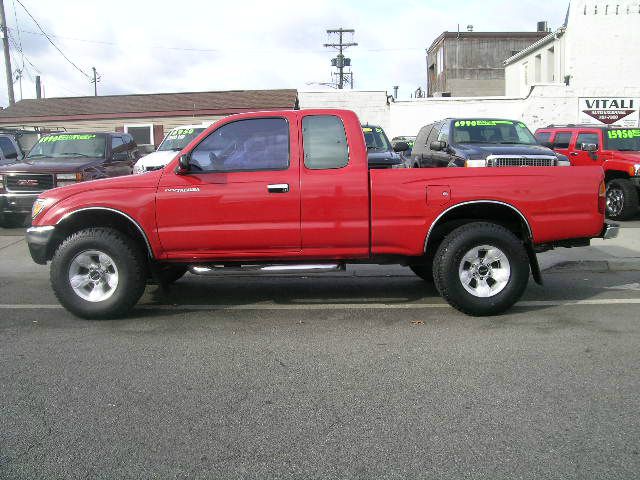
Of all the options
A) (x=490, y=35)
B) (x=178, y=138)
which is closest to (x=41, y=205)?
(x=178, y=138)

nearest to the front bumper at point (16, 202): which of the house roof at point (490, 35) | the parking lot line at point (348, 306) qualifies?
the parking lot line at point (348, 306)

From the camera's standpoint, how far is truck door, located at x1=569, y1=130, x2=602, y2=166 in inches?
511

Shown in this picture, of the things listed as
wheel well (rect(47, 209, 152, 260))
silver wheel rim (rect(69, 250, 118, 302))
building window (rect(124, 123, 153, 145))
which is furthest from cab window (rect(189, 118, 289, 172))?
building window (rect(124, 123, 153, 145))

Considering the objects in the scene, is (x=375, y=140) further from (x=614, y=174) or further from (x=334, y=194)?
(x=334, y=194)

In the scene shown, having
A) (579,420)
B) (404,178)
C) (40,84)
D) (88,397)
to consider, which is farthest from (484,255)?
(40,84)

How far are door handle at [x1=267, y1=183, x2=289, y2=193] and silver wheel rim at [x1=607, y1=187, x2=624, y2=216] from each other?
29.6ft

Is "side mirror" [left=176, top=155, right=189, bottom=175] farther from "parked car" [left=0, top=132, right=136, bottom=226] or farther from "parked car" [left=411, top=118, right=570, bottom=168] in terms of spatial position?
"parked car" [left=0, top=132, right=136, bottom=226]

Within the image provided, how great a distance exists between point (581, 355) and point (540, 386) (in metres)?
0.83

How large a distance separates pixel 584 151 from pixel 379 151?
470cm

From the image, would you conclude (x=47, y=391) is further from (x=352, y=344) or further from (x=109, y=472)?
(x=352, y=344)

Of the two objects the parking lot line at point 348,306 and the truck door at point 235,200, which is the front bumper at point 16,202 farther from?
the truck door at point 235,200

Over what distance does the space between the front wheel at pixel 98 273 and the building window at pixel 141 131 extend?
25844 mm

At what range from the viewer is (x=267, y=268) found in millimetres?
5883

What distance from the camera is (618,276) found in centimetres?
793
